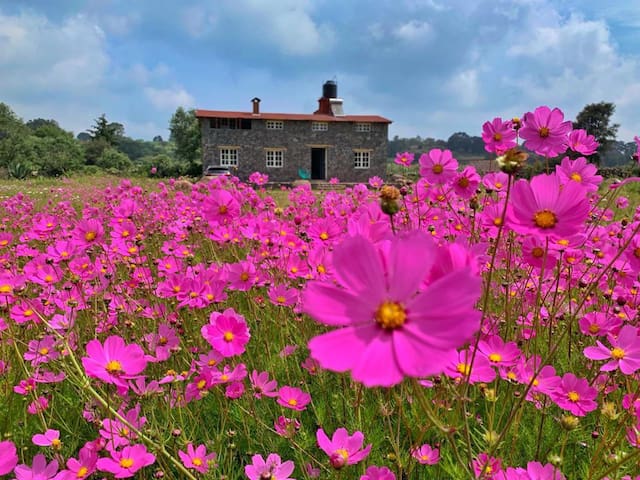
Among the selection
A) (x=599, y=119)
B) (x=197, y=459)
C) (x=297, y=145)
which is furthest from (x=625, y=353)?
(x=599, y=119)

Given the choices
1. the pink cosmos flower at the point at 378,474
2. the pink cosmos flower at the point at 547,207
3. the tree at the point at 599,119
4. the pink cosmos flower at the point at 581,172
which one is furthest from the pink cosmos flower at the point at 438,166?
the tree at the point at 599,119

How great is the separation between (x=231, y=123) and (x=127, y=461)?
21391 millimetres

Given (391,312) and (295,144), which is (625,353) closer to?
(391,312)

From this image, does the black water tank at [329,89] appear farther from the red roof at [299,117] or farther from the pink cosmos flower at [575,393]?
the pink cosmos flower at [575,393]

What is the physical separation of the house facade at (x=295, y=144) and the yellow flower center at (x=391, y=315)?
21.0 m

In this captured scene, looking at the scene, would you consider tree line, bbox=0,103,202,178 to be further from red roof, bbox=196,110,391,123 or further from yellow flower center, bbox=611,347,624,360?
yellow flower center, bbox=611,347,624,360

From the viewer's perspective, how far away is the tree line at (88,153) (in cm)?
2476

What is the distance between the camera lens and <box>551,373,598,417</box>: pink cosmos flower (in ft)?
3.33

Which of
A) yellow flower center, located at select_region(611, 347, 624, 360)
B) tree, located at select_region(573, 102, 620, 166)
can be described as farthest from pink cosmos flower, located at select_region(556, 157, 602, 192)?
tree, located at select_region(573, 102, 620, 166)

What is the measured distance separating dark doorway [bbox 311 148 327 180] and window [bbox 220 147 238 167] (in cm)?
378

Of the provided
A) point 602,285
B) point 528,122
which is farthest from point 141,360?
point 602,285

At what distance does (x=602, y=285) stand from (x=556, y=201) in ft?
6.20

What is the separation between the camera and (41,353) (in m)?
1.29

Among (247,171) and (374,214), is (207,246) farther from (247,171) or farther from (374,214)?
(247,171)
